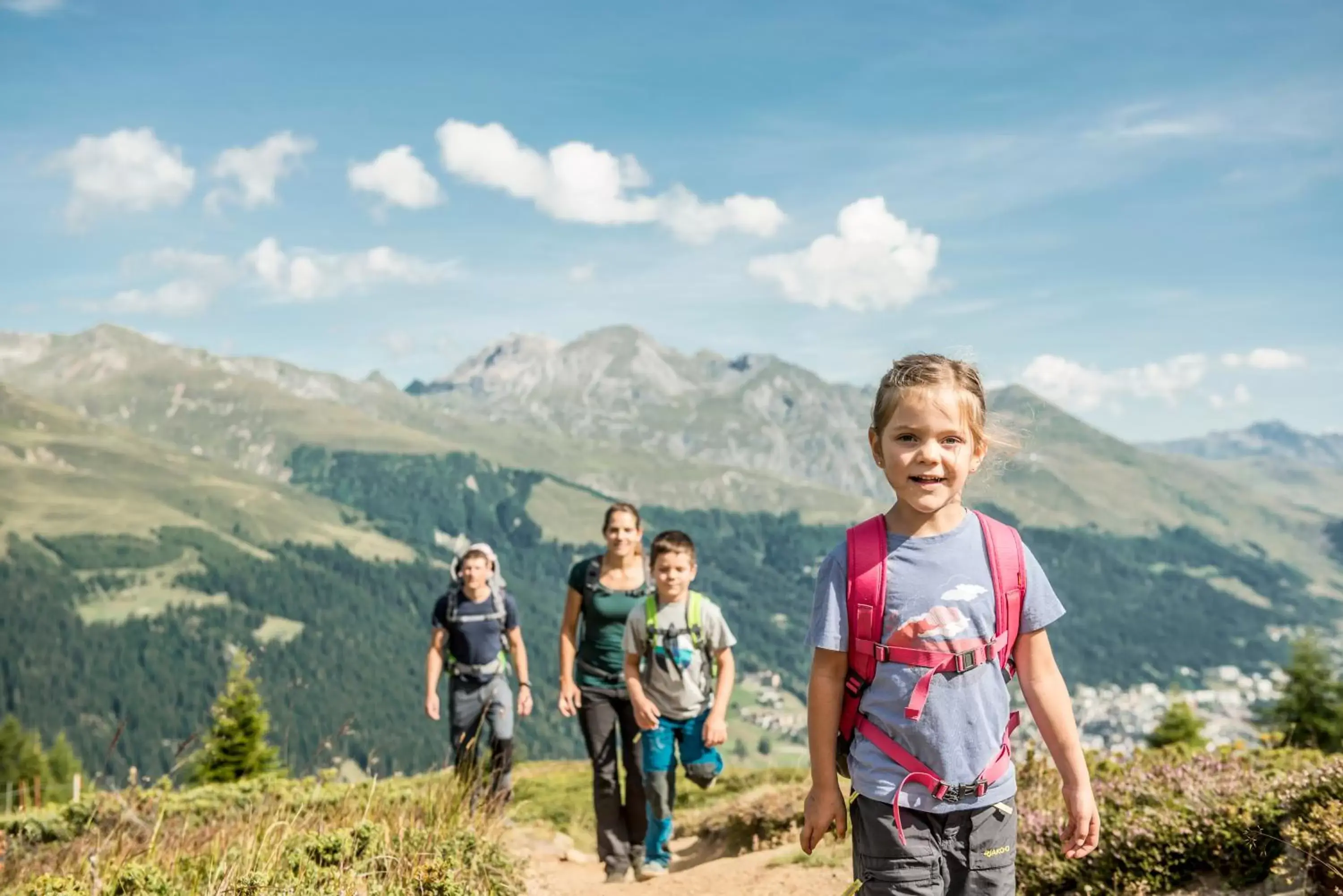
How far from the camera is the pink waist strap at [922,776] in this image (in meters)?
3.34

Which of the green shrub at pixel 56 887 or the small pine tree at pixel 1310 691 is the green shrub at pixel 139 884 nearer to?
the green shrub at pixel 56 887

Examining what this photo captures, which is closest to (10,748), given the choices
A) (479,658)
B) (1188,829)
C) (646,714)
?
(479,658)

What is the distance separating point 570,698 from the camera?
8375mm

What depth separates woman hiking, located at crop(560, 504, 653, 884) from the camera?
7957 mm

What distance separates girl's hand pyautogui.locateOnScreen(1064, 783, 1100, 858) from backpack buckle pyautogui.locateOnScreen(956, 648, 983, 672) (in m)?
0.58

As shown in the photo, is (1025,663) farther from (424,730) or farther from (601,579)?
(424,730)

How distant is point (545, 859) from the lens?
929cm

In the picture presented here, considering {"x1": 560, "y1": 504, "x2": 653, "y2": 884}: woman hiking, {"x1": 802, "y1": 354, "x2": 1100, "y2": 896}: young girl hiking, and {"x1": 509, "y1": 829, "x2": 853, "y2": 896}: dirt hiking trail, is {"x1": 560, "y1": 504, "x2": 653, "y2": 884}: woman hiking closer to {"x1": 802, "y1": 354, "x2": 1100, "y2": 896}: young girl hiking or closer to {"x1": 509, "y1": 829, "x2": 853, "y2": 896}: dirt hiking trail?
{"x1": 509, "y1": 829, "x2": 853, "y2": 896}: dirt hiking trail

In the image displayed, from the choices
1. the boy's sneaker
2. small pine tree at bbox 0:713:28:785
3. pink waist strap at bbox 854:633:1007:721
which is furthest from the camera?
small pine tree at bbox 0:713:28:785

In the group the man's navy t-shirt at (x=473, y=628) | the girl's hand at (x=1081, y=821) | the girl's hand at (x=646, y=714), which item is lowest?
the girl's hand at (x=646, y=714)

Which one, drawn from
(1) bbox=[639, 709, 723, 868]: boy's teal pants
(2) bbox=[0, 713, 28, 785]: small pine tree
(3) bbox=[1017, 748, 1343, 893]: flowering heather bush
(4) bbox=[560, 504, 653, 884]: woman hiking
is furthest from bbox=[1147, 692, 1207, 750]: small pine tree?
(2) bbox=[0, 713, 28, 785]: small pine tree

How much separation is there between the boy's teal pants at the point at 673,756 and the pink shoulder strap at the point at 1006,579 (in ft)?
14.4

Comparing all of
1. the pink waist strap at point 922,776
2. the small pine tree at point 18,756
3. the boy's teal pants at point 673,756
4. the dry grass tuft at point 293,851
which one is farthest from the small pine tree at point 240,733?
the pink waist strap at point 922,776

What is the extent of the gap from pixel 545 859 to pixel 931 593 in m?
7.23
